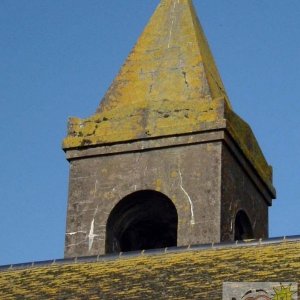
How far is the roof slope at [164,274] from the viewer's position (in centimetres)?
2359

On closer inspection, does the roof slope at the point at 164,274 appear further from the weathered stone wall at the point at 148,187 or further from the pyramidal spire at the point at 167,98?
the pyramidal spire at the point at 167,98

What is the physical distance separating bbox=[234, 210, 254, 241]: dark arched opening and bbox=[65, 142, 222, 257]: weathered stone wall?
157 centimetres

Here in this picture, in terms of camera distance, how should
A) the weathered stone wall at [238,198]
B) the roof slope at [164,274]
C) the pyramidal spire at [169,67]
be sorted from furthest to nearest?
the pyramidal spire at [169,67] < the weathered stone wall at [238,198] < the roof slope at [164,274]

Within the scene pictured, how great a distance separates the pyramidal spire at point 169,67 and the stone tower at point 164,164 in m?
0.03

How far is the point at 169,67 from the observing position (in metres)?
28.9

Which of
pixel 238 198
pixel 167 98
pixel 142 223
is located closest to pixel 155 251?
pixel 238 198

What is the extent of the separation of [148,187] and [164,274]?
10.5 ft

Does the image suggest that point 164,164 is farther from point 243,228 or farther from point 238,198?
point 243,228

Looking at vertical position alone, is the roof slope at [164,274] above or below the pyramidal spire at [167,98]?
below

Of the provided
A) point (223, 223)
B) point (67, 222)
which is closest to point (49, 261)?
point (67, 222)

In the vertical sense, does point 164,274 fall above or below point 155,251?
below

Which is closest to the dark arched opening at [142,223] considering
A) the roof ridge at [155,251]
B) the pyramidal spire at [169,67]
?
the roof ridge at [155,251]

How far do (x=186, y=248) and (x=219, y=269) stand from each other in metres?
1.29

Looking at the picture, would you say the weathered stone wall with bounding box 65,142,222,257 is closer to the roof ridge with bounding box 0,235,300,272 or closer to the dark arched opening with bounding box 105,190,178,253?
the dark arched opening with bounding box 105,190,178,253
